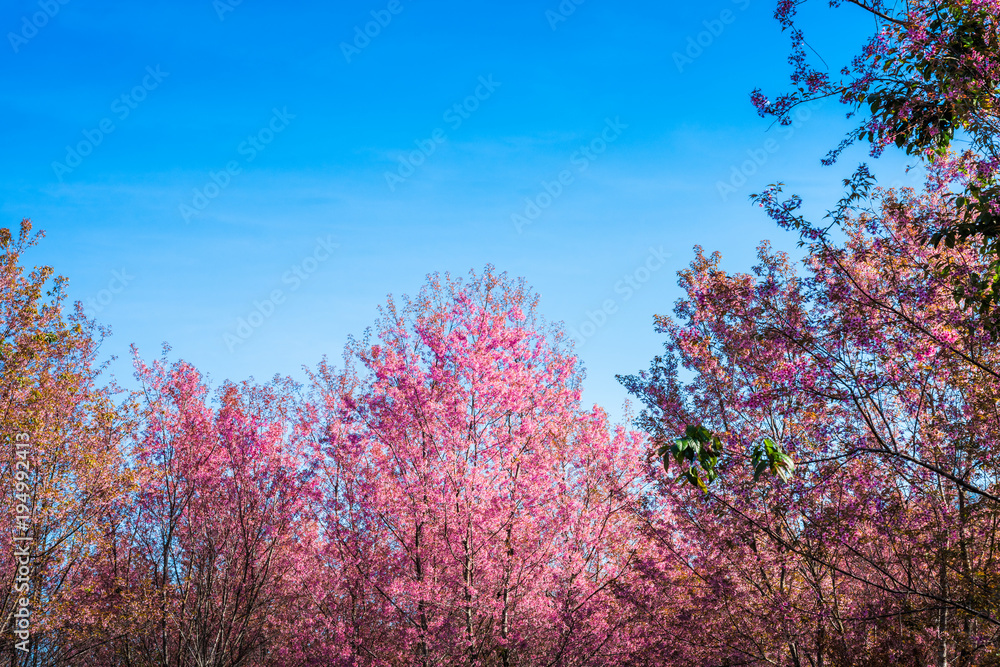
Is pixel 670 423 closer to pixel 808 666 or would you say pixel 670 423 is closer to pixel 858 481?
pixel 858 481

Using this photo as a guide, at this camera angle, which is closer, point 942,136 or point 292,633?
point 942,136

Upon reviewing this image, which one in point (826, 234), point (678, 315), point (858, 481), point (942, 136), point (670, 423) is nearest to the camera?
point (942, 136)

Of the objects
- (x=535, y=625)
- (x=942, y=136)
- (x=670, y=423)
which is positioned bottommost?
(x=535, y=625)

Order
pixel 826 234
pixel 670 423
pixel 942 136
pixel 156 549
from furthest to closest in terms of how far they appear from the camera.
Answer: pixel 156 549
pixel 670 423
pixel 826 234
pixel 942 136

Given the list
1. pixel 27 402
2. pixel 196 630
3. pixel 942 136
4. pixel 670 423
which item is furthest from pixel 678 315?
pixel 27 402

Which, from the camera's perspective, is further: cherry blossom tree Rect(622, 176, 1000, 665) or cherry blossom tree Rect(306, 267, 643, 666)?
cherry blossom tree Rect(306, 267, 643, 666)

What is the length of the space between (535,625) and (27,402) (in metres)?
11.3

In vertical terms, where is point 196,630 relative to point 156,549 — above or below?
below

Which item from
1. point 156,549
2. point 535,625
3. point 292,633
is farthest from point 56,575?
point 535,625

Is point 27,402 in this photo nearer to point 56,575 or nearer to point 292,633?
point 56,575

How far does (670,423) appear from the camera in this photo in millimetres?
13125

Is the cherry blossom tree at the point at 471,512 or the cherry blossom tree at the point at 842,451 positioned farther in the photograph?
the cherry blossom tree at the point at 471,512

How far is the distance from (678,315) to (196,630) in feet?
40.0

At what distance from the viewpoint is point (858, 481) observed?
1080 cm
